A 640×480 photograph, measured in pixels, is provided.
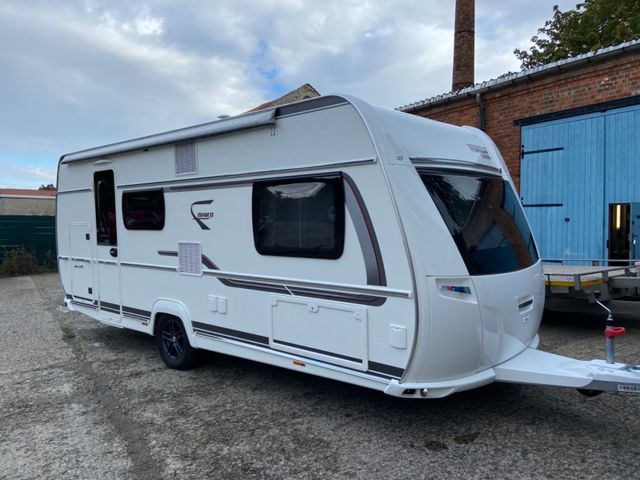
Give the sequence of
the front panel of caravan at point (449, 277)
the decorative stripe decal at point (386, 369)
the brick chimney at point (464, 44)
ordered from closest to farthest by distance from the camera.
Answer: the front panel of caravan at point (449, 277) < the decorative stripe decal at point (386, 369) < the brick chimney at point (464, 44)

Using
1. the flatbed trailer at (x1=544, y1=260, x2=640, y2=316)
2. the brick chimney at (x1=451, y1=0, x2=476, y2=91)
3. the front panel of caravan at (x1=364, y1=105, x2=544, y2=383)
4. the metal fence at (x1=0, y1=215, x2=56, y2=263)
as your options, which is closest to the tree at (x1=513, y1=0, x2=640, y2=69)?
the brick chimney at (x1=451, y1=0, x2=476, y2=91)

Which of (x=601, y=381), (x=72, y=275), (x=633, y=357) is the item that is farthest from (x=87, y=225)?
(x=633, y=357)

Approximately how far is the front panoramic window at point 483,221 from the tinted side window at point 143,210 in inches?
123

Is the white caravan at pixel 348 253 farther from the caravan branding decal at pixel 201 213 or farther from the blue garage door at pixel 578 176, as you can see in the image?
the blue garage door at pixel 578 176

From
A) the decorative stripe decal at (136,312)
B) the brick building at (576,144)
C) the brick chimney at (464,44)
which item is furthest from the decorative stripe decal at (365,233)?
the brick chimney at (464,44)

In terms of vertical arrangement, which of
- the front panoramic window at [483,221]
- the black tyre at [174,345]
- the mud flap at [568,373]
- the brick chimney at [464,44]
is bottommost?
the black tyre at [174,345]

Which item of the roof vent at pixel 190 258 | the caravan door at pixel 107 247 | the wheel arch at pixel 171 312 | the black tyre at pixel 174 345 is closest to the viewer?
the roof vent at pixel 190 258

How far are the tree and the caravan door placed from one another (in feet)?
50.7

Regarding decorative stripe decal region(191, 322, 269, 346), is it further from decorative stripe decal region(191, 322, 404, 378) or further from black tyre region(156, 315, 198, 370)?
black tyre region(156, 315, 198, 370)

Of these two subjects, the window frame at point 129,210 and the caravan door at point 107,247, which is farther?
the caravan door at point 107,247

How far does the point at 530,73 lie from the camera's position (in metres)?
9.33

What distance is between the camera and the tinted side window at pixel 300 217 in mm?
3898

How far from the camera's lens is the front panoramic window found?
3670 millimetres

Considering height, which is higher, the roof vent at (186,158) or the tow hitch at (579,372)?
the roof vent at (186,158)
